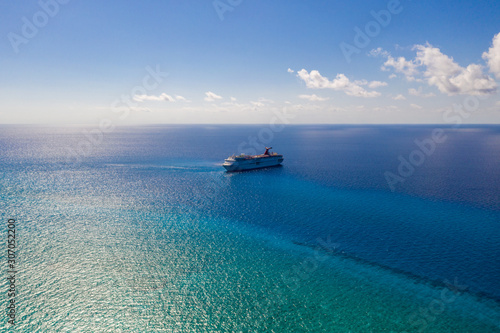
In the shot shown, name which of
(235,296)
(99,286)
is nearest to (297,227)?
(235,296)

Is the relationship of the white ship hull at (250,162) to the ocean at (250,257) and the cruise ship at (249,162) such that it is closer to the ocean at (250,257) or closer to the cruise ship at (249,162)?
the cruise ship at (249,162)

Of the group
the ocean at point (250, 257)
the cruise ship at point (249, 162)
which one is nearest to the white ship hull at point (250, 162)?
the cruise ship at point (249, 162)

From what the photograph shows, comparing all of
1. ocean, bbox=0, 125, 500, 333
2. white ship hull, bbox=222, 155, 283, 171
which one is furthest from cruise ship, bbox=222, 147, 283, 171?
ocean, bbox=0, 125, 500, 333

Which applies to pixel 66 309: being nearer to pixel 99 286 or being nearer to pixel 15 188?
pixel 99 286

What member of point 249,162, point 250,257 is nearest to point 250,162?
point 249,162

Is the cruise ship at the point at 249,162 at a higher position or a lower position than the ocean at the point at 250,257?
higher
